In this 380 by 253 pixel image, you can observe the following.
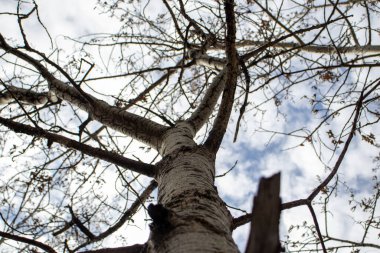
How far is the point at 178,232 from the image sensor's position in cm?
104

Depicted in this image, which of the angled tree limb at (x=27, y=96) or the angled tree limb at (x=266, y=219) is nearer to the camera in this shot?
the angled tree limb at (x=266, y=219)

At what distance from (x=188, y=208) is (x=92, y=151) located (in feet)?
3.23

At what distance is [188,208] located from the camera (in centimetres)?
121

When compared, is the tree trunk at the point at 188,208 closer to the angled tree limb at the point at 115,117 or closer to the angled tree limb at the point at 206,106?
the angled tree limb at the point at 115,117

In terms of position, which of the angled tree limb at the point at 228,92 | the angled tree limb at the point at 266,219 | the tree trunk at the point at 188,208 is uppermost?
the angled tree limb at the point at 228,92

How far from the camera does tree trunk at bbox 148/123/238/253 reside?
101 cm

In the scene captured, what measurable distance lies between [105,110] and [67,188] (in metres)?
1.78

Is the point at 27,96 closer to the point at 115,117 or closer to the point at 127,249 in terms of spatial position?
the point at 115,117

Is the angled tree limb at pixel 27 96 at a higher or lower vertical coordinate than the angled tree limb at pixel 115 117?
higher

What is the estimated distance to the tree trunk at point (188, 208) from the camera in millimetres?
1011

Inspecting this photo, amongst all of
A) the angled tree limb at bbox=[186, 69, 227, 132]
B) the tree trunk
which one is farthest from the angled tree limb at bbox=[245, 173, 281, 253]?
the angled tree limb at bbox=[186, 69, 227, 132]

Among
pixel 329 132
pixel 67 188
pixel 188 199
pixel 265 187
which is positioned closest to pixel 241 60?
pixel 329 132

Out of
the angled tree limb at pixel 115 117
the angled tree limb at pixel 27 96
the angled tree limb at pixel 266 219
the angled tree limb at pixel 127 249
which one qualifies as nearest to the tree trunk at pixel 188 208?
the angled tree limb at pixel 127 249

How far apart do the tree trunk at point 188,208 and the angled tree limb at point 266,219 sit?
0.55m
